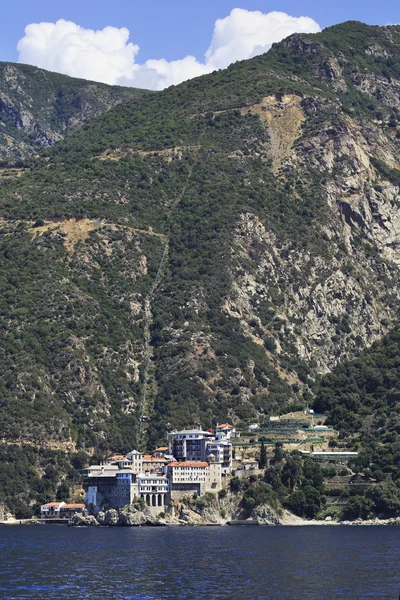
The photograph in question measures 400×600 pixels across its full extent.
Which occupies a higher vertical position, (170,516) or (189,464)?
(189,464)

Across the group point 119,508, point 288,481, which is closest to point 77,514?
point 119,508

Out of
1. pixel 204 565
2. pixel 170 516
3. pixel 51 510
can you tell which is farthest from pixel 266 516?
pixel 204 565

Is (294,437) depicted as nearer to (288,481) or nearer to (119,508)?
(288,481)

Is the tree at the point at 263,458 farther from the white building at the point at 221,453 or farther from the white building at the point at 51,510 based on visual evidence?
the white building at the point at 51,510

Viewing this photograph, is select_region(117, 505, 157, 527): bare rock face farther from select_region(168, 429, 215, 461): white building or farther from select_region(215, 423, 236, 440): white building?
select_region(215, 423, 236, 440): white building

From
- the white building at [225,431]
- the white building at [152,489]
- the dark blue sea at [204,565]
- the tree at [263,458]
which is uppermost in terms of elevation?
the white building at [225,431]

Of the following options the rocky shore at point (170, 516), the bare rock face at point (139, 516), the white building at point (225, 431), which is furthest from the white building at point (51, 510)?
the white building at point (225, 431)

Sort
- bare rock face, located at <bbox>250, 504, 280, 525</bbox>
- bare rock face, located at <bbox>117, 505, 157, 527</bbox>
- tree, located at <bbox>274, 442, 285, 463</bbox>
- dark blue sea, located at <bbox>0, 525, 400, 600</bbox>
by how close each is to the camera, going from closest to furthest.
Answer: dark blue sea, located at <bbox>0, 525, 400, 600</bbox>
bare rock face, located at <bbox>250, 504, 280, 525</bbox>
bare rock face, located at <bbox>117, 505, 157, 527</bbox>
tree, located at <bbox>274, 442, 285, 463</bbox>

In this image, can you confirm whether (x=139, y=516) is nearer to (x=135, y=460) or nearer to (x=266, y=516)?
(x=135, y=460)

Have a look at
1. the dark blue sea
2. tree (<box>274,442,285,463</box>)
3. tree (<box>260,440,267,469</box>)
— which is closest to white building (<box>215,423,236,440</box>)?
tree (<box>274,442,285,463</box>)

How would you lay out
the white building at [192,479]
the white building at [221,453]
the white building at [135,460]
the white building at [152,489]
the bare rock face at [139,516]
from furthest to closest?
the white building at [135,460] < the white building at [221,453] < the white building at [192,479] < the white building at [152,489] < the bare rock face at [139,516]
